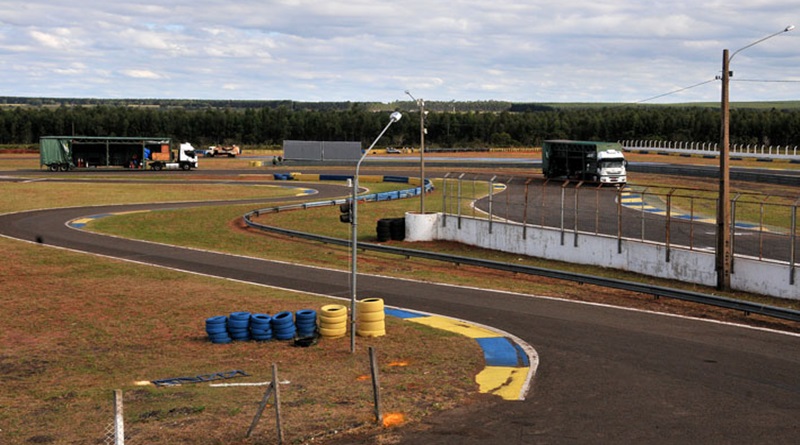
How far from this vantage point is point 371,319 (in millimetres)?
22281

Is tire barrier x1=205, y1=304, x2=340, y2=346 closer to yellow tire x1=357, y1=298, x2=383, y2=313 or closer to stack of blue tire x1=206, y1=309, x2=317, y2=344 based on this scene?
stack of blue tire x1=206, y1=309, x2=317, y2=344

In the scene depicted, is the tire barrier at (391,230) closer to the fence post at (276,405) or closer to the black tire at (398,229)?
the black tire at (398,229)

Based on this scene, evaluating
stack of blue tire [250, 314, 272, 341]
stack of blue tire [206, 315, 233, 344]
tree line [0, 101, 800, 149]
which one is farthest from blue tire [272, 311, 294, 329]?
tree line [0, 101, 800, 149]

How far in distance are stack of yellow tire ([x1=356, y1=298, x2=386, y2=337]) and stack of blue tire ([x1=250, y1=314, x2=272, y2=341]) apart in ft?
8.29

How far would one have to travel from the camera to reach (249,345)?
2183 centimetres

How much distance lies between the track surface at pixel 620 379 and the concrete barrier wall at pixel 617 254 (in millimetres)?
5861

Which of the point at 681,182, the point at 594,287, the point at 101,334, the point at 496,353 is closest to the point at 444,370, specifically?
the point at 496,353

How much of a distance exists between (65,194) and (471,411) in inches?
2347

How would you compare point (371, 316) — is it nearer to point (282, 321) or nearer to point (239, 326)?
point (282, 321)

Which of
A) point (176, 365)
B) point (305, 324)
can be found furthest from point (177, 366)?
point (305, 324)

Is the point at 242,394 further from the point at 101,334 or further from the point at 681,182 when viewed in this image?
the point at 681,182

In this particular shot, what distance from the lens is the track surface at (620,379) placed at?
1446 cm

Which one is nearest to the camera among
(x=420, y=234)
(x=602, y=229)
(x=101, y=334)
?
(x=101, y=334)

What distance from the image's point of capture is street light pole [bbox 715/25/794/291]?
28.1 m
